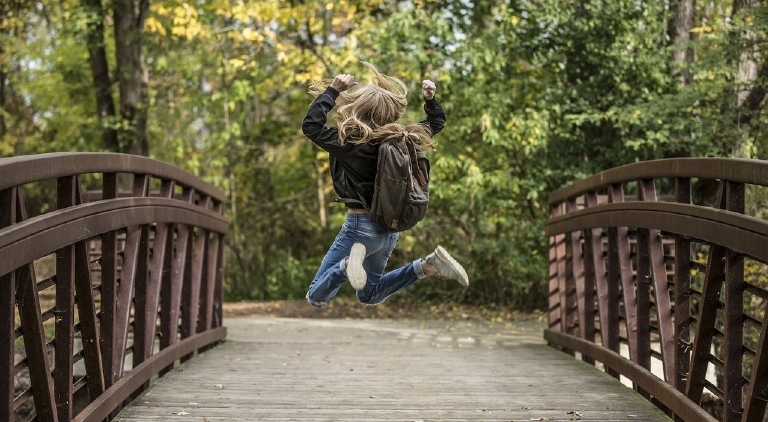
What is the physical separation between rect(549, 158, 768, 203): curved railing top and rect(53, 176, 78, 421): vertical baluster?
291 centimetres

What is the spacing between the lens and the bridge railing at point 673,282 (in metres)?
4.60

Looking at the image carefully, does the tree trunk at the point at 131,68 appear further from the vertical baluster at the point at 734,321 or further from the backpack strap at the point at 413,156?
the vertical baluster at the point at 734,321

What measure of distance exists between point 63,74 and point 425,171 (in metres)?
13.1

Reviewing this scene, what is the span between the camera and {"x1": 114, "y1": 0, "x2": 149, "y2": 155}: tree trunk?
1566 centimetres

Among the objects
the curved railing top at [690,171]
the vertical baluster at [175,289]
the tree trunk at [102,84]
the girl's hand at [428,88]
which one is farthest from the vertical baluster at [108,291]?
the tree trunk at [102,84]

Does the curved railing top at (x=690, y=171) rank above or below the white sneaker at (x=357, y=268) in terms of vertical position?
above

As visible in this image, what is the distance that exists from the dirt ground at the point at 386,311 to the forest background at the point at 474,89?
1.21 feet

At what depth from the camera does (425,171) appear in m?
6.07

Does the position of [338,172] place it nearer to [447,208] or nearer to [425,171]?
[425,171]

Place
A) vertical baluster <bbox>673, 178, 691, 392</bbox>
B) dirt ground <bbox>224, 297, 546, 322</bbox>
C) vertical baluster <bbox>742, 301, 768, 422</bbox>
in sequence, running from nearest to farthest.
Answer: vertical baluster <bbox>742, 301, 768, 422</bbox> < vertical baluster <bbox>673, 178, 691, 392</bbox> < dirt ground <bbox>224, 297, 546, 322</bbox>

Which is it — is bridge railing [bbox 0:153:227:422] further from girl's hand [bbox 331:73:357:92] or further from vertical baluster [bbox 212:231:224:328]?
girl's hand [bbox 331:73:357:92]

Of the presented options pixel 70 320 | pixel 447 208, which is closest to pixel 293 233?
pixel 447 208

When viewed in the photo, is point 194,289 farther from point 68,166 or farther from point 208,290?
point 68,166

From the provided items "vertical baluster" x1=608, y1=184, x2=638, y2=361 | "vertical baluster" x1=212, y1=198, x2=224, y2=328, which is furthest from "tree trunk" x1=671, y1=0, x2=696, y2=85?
"vertical baluster" x1=608, y1=184, x2=638, y2=361
